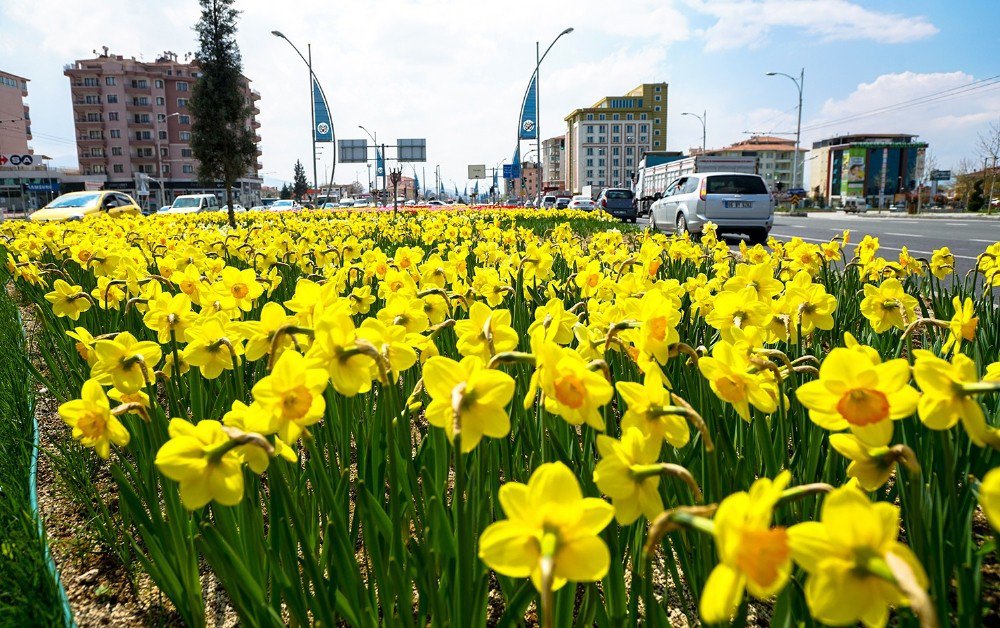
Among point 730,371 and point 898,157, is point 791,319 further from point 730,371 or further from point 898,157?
point 898,157

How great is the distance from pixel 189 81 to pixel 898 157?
10200cm

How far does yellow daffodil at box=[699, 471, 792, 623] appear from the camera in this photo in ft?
2.10

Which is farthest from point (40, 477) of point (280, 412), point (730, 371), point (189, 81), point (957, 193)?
point (189, 81)

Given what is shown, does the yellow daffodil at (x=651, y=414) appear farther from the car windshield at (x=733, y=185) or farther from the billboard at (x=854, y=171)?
the billboard at (x=854, y=171)

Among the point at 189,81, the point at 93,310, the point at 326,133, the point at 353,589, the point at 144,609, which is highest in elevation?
the point at 189,81

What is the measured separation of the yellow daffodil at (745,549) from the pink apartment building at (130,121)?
3234 inches

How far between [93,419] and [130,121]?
92140 mm

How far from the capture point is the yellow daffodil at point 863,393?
3.10ft

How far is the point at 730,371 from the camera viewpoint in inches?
50.6

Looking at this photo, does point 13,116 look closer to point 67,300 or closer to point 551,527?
point 67,300

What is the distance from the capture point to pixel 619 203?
30016 mm

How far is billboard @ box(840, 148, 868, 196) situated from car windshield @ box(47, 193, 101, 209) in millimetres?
101342

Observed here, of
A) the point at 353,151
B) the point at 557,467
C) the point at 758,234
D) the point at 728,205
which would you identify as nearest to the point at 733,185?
the point at 728,205

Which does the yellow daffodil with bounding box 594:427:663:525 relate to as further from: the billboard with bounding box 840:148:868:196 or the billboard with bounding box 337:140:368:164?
the billboard with bounding box 840:148:868:196
